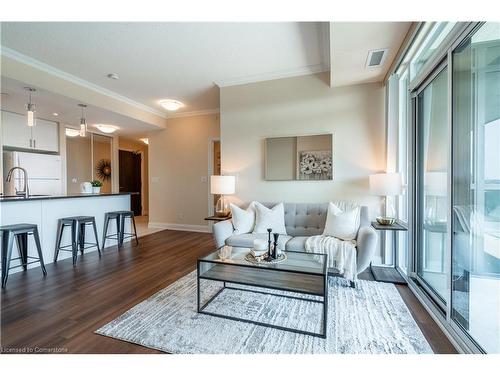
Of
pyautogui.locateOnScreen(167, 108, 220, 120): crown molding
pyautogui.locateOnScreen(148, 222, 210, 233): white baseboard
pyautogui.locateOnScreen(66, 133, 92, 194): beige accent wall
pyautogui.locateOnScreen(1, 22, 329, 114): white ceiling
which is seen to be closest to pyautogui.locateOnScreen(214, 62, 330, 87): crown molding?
pyautogui.locateOnScreen(1, 22, 329, 114): white ceiling

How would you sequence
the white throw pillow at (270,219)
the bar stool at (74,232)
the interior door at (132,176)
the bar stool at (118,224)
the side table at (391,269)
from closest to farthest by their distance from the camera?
1. the side table at (391,269)
2. the white throw pillow at (270,219)
3. the bar stool at (74,232)
4. the bar stool at (118,224)
5. the interior door at (132,176)

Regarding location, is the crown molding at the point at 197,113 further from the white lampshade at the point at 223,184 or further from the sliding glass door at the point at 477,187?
the sliding glass door at the point at 477,187

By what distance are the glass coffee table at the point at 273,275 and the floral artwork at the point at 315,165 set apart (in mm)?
1545

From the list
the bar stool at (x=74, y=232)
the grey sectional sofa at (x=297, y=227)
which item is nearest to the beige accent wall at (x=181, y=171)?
the bar stool at (x=74, y=232)

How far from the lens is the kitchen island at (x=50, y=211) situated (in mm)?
2893

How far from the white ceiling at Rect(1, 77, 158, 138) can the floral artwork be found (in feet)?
11.9

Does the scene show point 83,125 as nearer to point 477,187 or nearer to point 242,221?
point 242,221

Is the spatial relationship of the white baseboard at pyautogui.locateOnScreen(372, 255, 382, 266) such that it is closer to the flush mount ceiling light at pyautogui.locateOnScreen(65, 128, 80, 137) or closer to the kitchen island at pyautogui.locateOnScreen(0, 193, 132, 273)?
the kitchen island at pyautogui.locateOnScreen(0, 193, 132, 273)

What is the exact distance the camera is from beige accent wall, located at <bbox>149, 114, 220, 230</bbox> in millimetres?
5465

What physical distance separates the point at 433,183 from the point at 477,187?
0.73 metres

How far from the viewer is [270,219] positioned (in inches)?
126

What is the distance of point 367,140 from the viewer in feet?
10.8

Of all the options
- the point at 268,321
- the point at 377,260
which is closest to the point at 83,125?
the point at 268,321

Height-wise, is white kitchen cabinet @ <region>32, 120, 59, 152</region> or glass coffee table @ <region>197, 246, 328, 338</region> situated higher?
white kitchen cabinet @ <region>32, 120, 59, 152</region>
